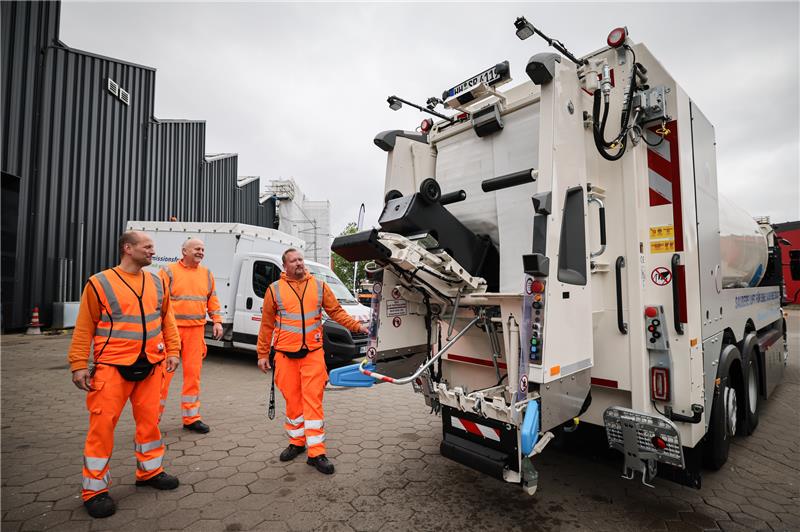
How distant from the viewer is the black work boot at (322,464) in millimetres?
3297

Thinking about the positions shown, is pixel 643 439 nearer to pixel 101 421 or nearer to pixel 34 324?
pixel 101 421

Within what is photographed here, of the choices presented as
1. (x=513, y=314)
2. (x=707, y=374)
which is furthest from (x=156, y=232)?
(x=707, y=374)

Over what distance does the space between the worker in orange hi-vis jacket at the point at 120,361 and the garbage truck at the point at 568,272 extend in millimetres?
1315

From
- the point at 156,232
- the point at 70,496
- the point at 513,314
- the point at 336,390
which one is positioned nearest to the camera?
the point at 513,314

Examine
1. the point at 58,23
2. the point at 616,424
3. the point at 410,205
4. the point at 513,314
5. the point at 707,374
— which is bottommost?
the point at 616,424

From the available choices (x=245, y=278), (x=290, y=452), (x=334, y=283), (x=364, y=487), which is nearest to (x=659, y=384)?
(x=364, y=487)

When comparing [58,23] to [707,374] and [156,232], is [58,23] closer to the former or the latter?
[156,232]

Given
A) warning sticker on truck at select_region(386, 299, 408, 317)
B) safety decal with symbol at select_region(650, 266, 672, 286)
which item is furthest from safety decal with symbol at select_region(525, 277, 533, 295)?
warning sticker on truck at select_region(386, 299, 408, 317)

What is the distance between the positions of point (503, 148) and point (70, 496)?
3932 mm

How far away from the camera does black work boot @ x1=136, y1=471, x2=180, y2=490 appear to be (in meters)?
3.02

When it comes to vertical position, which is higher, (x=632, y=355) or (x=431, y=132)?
(x=431, y=132)

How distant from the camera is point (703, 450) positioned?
A: 322 cm

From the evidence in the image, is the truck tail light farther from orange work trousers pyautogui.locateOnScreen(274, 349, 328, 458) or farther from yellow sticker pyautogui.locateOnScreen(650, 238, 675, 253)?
orange work trousers pyautogui.locateOnScreen(274, 349, 328, 458)

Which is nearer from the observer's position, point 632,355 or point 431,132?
point 632,355
